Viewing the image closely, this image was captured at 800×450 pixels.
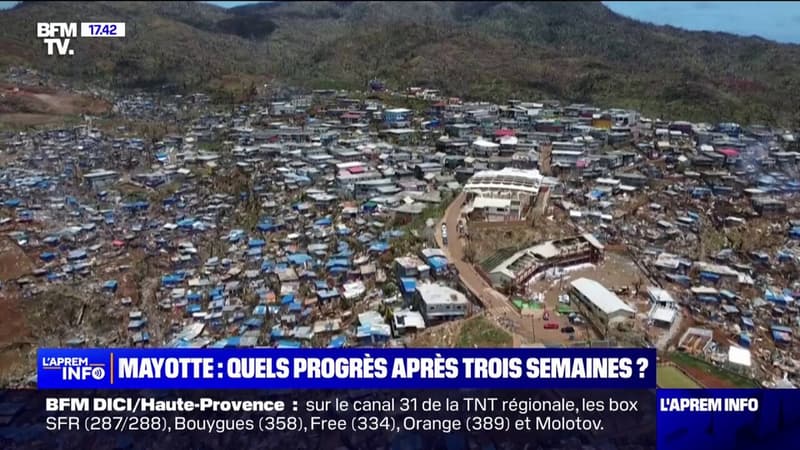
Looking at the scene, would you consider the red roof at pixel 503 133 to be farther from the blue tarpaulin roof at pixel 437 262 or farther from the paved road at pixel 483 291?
the blue tarpaulin roof at pixel 437 262

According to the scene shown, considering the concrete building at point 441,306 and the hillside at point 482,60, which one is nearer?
the concrete building at point 441,306

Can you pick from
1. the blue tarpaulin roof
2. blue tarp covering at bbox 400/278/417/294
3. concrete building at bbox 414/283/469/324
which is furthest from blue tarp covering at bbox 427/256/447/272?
concrete building at bbox 414/283/469/324

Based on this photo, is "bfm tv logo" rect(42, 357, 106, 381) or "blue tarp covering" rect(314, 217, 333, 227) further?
"blue tarp covering" rect(314, 217, 333, 227)

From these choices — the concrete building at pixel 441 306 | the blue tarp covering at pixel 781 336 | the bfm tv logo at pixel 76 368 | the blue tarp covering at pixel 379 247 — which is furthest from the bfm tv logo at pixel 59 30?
the blue tarp covering at pixel 781 336

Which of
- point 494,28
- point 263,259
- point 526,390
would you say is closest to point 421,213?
point 263,259

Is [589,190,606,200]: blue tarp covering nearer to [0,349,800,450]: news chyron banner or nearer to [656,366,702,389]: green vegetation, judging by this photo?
[656,366,702,389]: green vegetation

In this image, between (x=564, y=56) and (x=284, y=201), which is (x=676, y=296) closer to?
(x=284, y=201)
